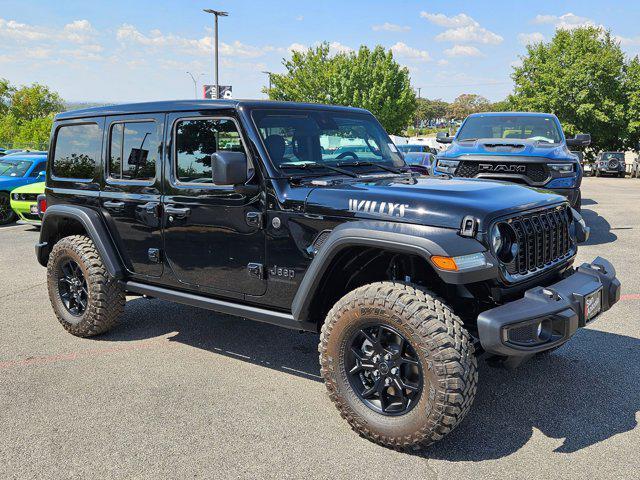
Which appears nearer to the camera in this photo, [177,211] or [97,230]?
[177,211]

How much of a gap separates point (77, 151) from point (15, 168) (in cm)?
907

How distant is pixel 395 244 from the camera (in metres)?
2.87

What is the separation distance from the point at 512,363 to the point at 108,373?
2.80 m

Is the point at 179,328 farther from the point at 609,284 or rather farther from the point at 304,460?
the point at 609,284

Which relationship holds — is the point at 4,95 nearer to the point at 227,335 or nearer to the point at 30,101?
the point at 30,101

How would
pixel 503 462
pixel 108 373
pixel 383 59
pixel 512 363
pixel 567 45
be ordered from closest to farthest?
pixel 503 462 < pixel 512 363 < pixel 108 373 < pixel 567 45 < pixel 383 59

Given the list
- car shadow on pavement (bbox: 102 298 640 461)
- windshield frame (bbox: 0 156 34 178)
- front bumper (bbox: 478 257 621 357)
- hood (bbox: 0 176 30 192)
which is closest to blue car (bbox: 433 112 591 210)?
car shadow on pavement (bbox: 102 298 640 461)

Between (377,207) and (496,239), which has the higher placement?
(377,207)

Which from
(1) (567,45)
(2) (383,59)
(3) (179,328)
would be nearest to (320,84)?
(2) (383,59)

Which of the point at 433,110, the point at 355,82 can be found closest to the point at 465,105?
the point at 433,110

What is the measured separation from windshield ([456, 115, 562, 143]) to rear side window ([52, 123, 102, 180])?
246 inches

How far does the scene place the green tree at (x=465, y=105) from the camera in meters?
129

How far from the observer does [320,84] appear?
43344 mm

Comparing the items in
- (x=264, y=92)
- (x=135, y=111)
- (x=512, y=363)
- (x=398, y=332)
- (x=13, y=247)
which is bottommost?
(x=13, y=247)
